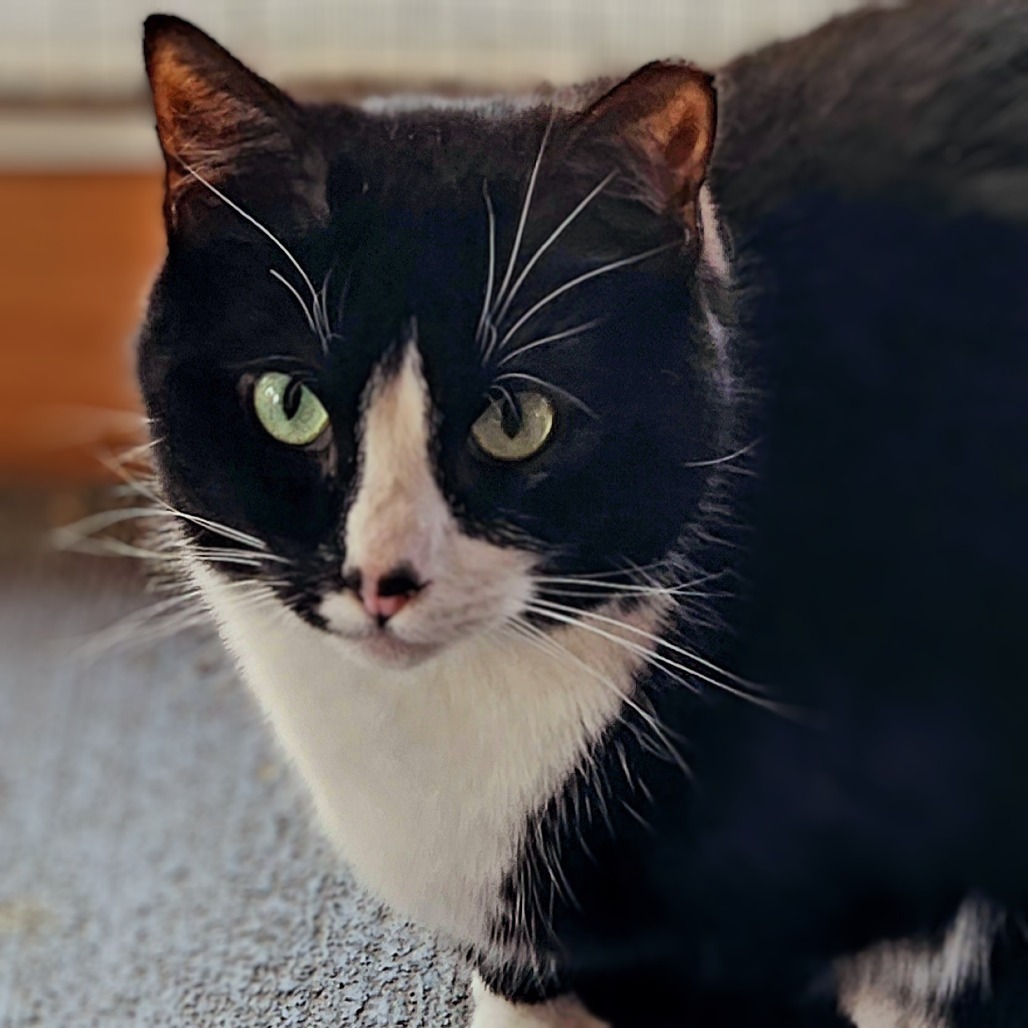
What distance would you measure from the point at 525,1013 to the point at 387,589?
190 millimetres

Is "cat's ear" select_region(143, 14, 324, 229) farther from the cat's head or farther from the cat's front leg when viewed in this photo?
the cat's front leg

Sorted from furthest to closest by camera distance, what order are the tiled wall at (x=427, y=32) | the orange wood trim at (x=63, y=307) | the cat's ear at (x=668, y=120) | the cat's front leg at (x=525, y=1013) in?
the orange wood trim at (x=63, y=307) → the tiled wall at (x=427, y=32) → the cat's front leg at (x=525, y=1013) → the cat's ear at (x=668, y=120)

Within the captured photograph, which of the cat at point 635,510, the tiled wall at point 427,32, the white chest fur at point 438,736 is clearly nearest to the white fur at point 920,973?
the cat at point 635,510

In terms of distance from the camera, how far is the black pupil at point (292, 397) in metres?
0.45

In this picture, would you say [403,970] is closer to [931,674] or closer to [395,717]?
[395,717]

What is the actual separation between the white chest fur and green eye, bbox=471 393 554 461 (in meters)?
0.07

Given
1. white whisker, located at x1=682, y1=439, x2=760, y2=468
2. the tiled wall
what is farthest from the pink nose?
the tiled wall

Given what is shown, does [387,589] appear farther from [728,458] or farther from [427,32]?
[427,32]

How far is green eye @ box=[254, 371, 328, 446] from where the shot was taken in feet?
1.49

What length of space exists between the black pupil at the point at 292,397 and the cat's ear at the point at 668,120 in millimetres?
131

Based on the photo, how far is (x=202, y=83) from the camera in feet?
1.47

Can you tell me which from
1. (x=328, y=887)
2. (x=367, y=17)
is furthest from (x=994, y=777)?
(x=367, y=17)

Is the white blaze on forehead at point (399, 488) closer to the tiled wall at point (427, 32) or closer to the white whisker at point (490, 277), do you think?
the white whisker at point (490, 277)

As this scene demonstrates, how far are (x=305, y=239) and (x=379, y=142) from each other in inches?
2.0
